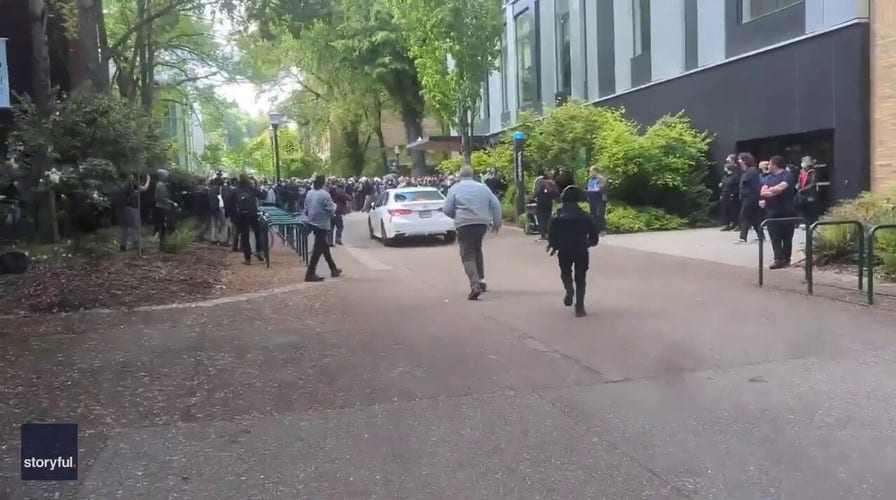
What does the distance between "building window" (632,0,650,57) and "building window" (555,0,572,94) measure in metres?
4.83

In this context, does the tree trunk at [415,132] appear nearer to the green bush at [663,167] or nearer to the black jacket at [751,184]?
the green bush at [663,167]

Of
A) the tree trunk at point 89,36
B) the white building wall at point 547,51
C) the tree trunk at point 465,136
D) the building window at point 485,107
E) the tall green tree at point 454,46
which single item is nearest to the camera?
the tree trunk at point 89,36

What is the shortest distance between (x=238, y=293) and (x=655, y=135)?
13.0 m

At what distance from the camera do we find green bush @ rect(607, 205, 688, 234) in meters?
21.5

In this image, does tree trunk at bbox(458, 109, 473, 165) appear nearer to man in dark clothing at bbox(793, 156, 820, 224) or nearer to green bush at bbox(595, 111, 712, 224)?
green bush at bbox(595, 111, 712, 224)

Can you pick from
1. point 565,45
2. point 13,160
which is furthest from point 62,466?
point 565,45

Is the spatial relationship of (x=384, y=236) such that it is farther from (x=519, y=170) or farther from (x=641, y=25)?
(x=641, y=25)

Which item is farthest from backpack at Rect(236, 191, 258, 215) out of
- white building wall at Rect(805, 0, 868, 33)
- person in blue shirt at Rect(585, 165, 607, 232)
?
white building wall at Rect(805, 0, 868, 33)

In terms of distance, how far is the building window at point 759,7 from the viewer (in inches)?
785

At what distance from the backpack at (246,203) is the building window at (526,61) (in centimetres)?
2086

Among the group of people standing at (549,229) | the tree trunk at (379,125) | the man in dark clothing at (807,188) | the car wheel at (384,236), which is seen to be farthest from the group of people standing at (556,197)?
the tree trunk at (379,125)

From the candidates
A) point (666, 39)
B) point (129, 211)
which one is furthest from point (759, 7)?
point (129, 211)

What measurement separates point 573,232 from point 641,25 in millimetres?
18249

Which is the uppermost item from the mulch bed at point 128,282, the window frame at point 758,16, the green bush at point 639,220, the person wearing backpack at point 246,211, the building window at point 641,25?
the building window at point 641,25
